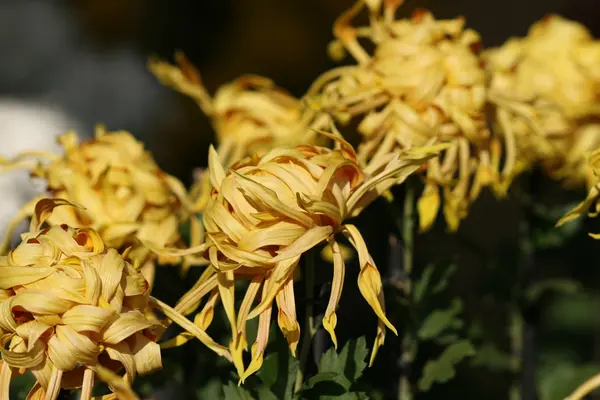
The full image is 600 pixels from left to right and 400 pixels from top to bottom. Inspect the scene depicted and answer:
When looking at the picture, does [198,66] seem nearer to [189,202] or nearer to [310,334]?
[189,202]

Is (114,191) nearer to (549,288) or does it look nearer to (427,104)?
(427,104)

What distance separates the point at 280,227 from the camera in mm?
568

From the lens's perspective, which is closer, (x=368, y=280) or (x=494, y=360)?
(x=368, y=280)

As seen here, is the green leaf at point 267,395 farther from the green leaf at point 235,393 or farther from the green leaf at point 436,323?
the green leaf at point 436,323

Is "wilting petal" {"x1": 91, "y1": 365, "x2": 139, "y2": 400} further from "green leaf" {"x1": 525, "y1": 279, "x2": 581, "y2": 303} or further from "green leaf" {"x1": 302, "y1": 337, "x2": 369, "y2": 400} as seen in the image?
"green leaf" {"x1": 525, "y1": 279, "x2": 581, "y2": 303}

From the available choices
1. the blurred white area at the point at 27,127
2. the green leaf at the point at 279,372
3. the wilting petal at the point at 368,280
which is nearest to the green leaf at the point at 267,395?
the green leaf at the point at 279,372

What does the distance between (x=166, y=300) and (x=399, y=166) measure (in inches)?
13.9

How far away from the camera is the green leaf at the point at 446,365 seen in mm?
744

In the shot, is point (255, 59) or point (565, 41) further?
point (255, 59)

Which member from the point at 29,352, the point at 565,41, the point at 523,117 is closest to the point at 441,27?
the point at 523,117

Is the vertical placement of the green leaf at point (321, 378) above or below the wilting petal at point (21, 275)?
below

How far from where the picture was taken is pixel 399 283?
2.56 ft

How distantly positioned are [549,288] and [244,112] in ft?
1.31

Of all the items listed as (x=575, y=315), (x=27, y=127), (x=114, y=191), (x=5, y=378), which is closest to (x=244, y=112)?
(x=114, y=191)
